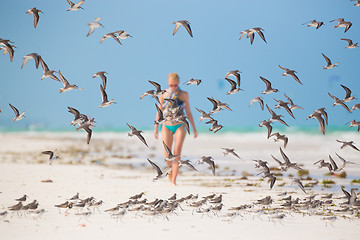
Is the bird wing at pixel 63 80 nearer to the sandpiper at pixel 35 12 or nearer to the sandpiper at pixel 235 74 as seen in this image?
the sandpiper at pixel 35 12

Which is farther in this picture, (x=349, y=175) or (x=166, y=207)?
(x=349, y=175)

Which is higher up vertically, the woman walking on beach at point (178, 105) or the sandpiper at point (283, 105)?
the sandpiper at point (283, 105)

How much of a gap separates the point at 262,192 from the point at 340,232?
4886 mm

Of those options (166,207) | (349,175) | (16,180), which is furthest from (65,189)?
(349,175)

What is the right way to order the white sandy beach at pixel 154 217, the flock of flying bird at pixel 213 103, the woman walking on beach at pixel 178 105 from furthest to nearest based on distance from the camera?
the woman walking on beach at pixel 178 105
the flock of flying bird at pixel 213 103
the white sandy beach at pixel 154 217

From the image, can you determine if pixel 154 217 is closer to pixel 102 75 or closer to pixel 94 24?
pixel 102 75

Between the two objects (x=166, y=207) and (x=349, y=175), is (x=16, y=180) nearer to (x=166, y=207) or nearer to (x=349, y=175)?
(x=166, y=207)

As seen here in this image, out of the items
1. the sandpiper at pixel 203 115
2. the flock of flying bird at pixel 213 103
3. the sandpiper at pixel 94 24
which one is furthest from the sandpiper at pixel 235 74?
the sandpiper at pixel 94 24

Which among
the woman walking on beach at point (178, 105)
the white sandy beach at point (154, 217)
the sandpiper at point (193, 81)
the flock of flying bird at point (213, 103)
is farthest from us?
the woman walking on beach at point (178, 105)

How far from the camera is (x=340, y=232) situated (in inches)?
310

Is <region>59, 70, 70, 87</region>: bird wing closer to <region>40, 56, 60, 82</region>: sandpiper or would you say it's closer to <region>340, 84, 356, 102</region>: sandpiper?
<region>40, 56, 60, 82</region>: sandpiper

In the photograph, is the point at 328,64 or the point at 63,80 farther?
the point at 328,64

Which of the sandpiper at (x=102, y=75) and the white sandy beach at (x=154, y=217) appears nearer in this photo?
the white sandy beach at (x=154, y=217)

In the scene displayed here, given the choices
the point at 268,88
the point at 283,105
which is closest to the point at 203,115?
the point at 268,88
